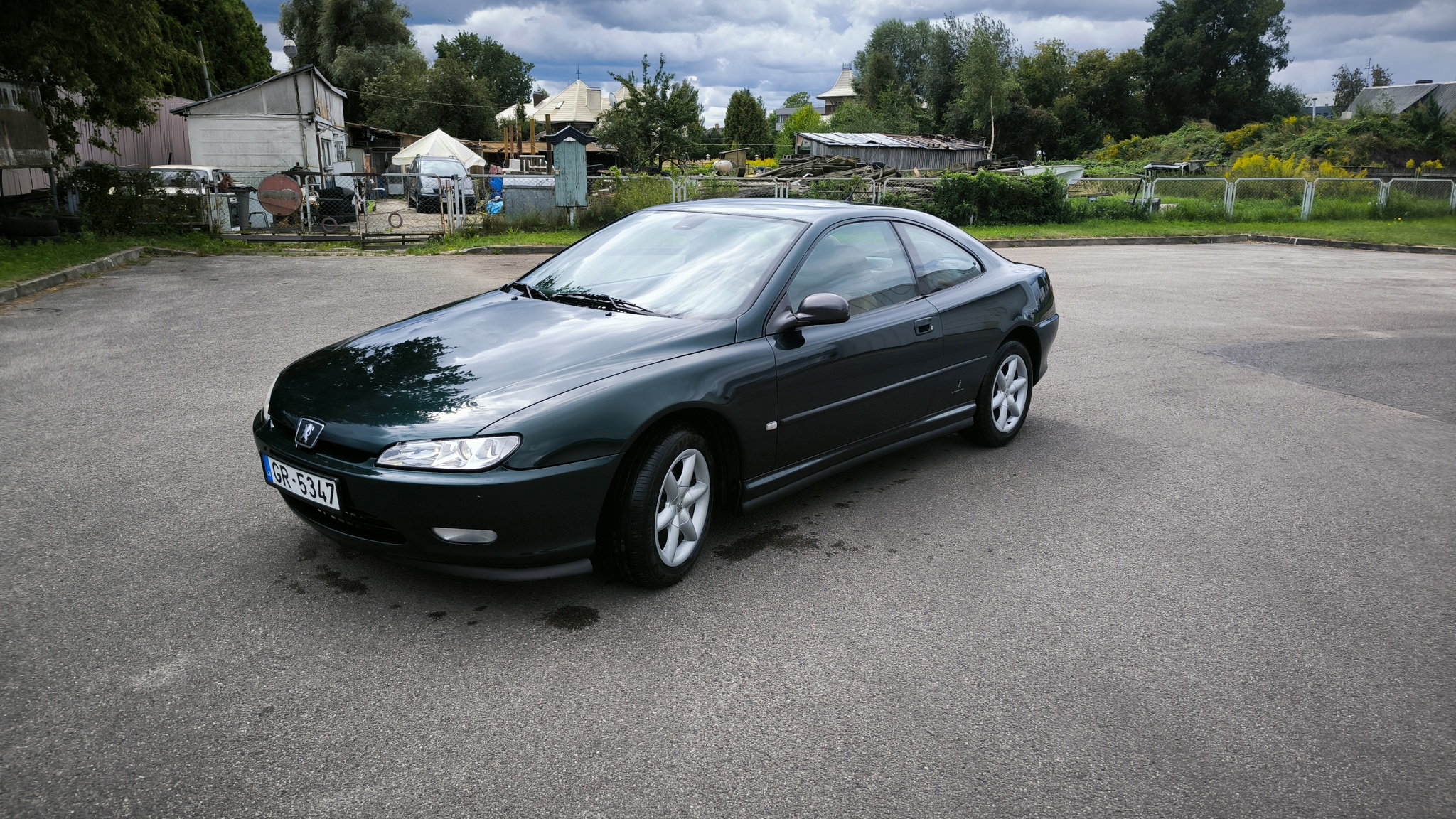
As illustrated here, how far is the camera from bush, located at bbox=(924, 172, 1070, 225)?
22.9m

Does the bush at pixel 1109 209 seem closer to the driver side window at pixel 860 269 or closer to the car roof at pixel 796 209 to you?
the car roof at pixel 796 209

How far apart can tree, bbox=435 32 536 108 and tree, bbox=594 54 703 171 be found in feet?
226

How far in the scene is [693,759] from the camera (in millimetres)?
2648

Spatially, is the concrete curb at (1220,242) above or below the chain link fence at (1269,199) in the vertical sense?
below

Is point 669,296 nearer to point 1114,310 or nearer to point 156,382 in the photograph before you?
point 156,382

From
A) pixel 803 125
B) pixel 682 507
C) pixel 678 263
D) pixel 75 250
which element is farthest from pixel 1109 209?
pixel 803 125

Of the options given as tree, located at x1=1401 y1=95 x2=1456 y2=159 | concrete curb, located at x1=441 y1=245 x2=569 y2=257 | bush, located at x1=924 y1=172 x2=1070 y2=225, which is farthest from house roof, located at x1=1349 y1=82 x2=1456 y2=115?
concrete curb, located at x1=441 y1=245 x2=569 y2=257

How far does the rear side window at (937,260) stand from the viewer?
16.6 feet

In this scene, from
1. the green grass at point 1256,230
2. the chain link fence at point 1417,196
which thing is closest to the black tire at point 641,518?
the green grass at point 1256,230

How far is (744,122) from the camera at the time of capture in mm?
75125

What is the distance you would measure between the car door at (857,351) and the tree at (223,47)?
41.3 m

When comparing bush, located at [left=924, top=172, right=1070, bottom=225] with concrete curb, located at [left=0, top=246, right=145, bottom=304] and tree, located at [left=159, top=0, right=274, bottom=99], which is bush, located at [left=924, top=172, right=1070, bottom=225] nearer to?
concrete curb, located at [left=0, top=246, right=145, bottom=304]

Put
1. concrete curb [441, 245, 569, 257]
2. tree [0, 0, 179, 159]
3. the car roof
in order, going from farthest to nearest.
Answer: concrete curb [441, 245, 569, 257]
tree [0, 0, 179, 159]
the car roof

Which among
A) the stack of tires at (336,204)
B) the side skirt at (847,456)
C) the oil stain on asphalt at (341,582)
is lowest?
the oil stain on asphalt at (341,582)
